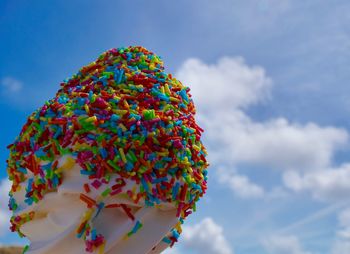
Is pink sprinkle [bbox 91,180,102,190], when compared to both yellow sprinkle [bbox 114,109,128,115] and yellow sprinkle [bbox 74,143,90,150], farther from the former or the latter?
yellow sprinkle [bbox 114,109,128,115]

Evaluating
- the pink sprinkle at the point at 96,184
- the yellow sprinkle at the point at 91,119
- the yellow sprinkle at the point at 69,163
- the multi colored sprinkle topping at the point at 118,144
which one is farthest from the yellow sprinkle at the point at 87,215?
the yellow sprinkle at the point at 91,119

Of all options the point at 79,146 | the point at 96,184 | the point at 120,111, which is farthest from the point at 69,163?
the point at 120,111

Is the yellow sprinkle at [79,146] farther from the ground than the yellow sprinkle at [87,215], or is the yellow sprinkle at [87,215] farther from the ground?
the yellow sprinkle at [79,146]

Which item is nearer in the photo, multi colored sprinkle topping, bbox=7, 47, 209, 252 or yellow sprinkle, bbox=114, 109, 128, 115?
multi colored sprinkle topping, bbox=7, 47, 209, 252

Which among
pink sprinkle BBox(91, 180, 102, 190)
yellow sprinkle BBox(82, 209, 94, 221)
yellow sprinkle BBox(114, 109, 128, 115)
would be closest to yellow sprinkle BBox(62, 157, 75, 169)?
pink sprinkle BBox(91, 180, 102, 190)

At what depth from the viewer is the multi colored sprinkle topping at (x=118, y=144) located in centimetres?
348

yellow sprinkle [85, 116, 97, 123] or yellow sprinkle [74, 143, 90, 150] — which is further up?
yellow sprinkle [85, 116, 97, 123]

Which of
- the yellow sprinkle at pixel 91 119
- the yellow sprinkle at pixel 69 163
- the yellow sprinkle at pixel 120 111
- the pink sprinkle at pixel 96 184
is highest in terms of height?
the yellow sprinkle at pixel 120 111

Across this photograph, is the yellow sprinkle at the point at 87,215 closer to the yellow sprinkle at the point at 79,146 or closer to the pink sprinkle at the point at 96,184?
the pink sprinkle at the point at 96,184

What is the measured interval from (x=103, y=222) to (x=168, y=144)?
755 mm

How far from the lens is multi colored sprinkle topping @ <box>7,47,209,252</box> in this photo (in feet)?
11.4

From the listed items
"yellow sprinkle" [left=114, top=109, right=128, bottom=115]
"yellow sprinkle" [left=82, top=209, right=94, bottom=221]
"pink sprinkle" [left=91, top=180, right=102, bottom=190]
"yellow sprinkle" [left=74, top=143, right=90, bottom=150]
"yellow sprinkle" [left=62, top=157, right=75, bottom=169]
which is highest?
"yellow sprinkle" [left=114, top=109, right=128, bottom=115]

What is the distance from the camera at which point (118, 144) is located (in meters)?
3.47

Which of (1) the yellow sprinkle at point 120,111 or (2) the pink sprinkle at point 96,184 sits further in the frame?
(1) the yellow sprinkle at point 120,111
